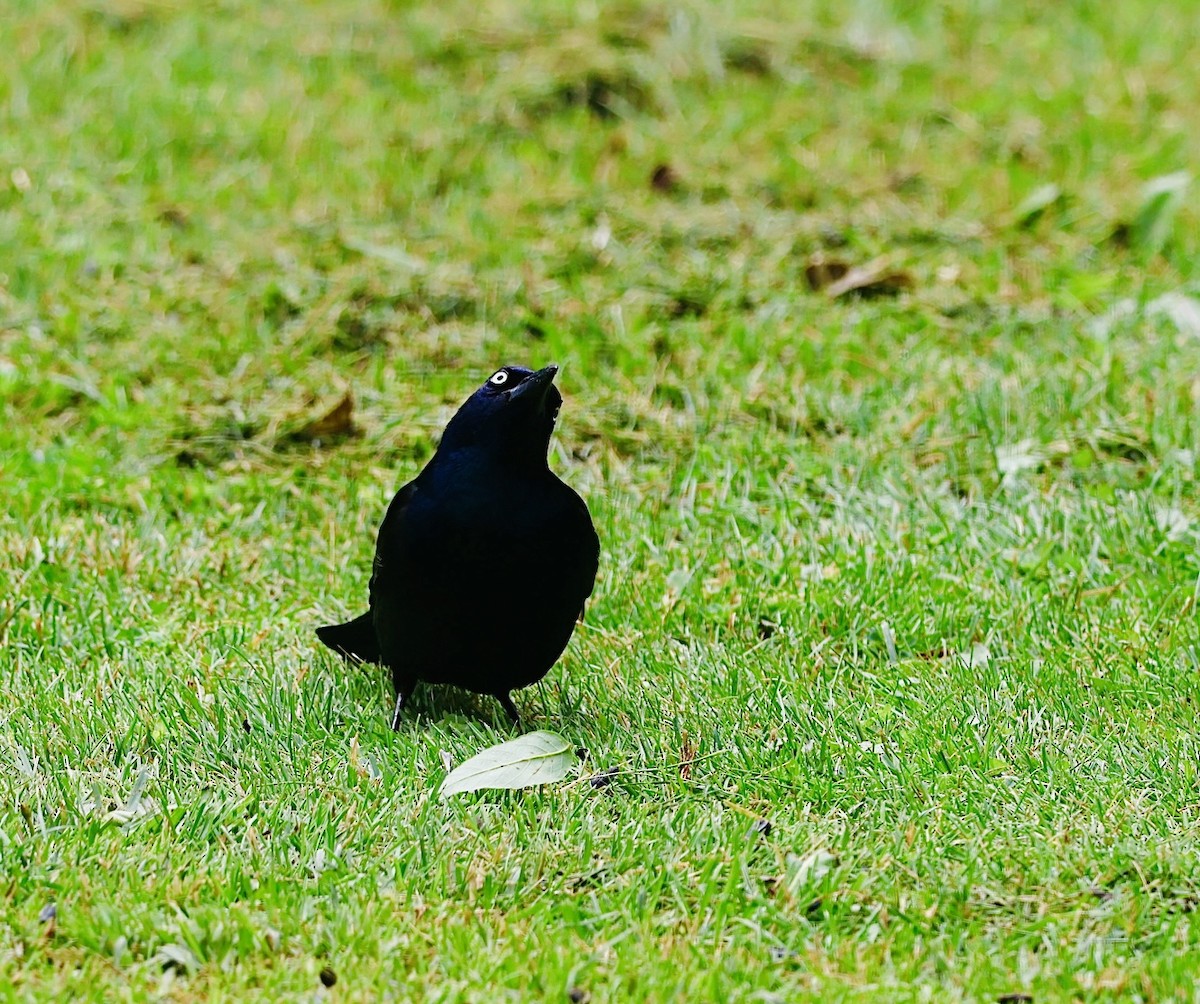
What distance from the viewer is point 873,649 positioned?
4609 mm

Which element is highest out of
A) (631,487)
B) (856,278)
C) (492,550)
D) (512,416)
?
(512,416)

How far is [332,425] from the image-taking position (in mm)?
5996

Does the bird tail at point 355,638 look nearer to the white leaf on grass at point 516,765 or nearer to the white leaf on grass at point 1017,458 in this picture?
the white leaf on grass at point 516,765

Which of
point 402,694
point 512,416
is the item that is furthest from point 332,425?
point 512,416

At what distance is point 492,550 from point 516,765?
0.51 meters

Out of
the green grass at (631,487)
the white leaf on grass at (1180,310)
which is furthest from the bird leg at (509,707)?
the white leaf on grass at (1180,310)

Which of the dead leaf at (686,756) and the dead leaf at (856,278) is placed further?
the dead leaf at (856,278)

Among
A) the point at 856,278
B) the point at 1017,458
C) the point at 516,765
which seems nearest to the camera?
the point at 516,765

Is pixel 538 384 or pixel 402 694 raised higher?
pixel 538 384

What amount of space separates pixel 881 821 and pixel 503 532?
1.07 metres

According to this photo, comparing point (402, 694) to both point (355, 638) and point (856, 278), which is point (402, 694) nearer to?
point (355, 638)

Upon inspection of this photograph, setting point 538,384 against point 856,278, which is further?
point 856,278

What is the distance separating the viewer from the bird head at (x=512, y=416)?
3982 millimetres

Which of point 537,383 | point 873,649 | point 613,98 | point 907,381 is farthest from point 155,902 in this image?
point 613,98
